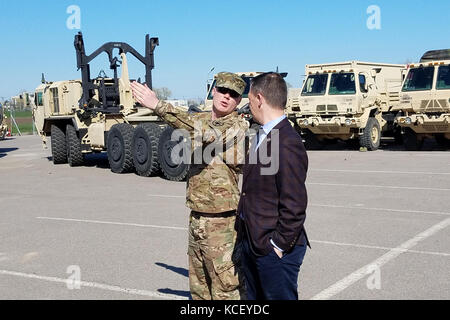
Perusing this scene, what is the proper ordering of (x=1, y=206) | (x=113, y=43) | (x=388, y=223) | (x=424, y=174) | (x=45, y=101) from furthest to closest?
(x=45, y=101) < (x=113, y=43) < (x=424, y=174) < (x=1, y=206) < (x=388, y=223)

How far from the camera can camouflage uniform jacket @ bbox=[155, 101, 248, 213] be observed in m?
3.93

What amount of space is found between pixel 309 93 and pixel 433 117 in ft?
12.5

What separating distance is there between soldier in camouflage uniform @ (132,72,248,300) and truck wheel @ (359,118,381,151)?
48.6 feet

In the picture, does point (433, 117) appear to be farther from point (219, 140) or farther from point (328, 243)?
point (219, 140)

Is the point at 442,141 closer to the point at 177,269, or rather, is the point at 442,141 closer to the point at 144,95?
the point at 177,269

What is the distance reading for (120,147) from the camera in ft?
47.6

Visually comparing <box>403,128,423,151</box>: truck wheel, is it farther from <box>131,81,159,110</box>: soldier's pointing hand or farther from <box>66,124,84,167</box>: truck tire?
<box>131,81,159,110</box>: soldier's pointing hand

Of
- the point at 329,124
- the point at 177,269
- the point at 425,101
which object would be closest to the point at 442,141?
the point at 425,101

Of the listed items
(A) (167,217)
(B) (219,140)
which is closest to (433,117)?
(A) (167,217)

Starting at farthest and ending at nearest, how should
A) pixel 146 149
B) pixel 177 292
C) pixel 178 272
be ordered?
pixel 146 149, pixel 178 272, pixel 177 292

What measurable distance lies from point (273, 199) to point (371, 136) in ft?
51.8

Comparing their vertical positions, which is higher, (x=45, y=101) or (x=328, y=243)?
(x=45, y=101)

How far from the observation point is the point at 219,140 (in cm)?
397

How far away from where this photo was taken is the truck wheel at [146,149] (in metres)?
13.3
